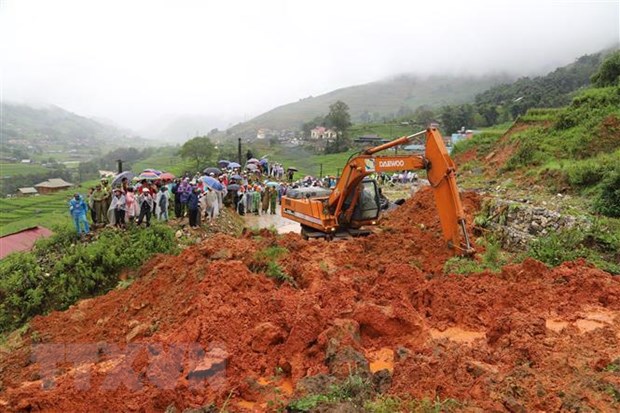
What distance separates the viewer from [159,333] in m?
6.34

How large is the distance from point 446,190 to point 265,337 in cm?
578

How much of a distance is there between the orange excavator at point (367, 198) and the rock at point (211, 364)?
6.12m

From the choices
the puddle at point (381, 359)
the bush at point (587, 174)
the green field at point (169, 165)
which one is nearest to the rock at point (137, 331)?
the puddle at point (381, 359)

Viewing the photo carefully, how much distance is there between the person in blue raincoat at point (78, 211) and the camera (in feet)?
38.8

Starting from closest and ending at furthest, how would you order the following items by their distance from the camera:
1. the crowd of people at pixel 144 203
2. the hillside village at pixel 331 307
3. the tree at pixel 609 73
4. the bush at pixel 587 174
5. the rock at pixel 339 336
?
the hillside village at pixel 331 307, the rock at pixel 339 336, the crowd of people at pixel 144 203, the bush at pixel 587 174, the tree at pixel 609 73

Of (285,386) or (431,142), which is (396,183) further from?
(285,386)

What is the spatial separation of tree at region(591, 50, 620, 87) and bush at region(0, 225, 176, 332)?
960 inches

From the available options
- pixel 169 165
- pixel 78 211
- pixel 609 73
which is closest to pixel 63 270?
pixel 78 211

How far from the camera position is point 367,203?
1242 cm

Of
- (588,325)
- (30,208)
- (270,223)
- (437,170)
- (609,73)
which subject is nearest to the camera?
(588,325)

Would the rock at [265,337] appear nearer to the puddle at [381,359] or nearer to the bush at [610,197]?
the puddle at [381,359]

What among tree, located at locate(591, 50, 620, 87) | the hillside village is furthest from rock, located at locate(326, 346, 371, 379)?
tree, located at locate(591, 50, 620, 87)

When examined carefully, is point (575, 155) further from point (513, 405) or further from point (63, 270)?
point (63, 270)

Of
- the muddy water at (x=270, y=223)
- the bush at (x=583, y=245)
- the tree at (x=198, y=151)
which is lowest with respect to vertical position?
the muddy water at (x=270, y=223)
